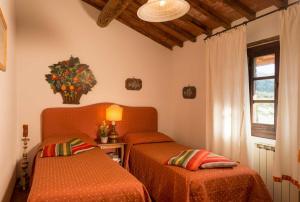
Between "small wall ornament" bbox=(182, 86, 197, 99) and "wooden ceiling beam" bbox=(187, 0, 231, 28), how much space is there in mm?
1084

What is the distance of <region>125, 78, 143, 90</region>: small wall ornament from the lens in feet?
Answer: 13.1

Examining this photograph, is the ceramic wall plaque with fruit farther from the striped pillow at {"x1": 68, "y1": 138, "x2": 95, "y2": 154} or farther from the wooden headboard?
the striped pillow at {"x1": 68, "y1": 138, "x2": 95, "y2": 154}

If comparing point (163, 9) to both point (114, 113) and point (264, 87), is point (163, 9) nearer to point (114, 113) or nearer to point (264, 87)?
point (264, 87)

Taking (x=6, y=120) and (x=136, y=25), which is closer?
(x=6, y=120)

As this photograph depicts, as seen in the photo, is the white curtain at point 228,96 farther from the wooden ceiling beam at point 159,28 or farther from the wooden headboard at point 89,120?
the wooden headboard at point 89,120

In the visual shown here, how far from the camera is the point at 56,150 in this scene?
2.77 metres

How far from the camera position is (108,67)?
388cm

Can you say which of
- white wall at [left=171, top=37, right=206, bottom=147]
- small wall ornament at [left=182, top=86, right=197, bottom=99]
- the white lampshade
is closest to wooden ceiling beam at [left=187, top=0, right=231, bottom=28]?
white wall at [left=171, top=37, right=206, bottom=147]

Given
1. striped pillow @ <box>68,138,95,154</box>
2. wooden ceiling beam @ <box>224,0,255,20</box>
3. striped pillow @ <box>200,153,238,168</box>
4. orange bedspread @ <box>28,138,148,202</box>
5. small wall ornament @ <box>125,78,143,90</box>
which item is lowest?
orange bedspread @ <box>28,138,148,202</box>

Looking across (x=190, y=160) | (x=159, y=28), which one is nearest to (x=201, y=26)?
(x=159, y=28)

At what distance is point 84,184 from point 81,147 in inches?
46.4

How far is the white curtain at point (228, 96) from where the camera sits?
2.64 meters

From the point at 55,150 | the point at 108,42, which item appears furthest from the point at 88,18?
the point at 55,150

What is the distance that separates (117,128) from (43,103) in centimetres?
117
